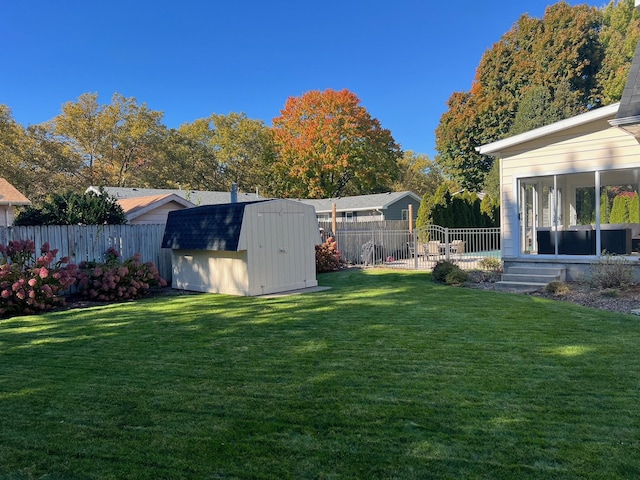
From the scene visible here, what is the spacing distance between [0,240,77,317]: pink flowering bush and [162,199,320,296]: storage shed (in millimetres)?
2613

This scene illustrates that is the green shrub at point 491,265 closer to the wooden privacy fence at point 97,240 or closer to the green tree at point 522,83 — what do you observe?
the wooden privacy fence at point 97,240

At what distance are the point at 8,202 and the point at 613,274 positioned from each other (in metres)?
20.4

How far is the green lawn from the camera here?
109 inches

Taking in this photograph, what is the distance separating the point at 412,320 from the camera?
6887 millimetres

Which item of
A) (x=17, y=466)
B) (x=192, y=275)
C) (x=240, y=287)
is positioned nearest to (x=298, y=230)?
(x=240, y=287)

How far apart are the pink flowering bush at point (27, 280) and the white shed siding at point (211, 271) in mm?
2561

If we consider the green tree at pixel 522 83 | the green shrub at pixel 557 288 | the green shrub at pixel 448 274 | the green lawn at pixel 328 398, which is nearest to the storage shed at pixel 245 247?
the green lawn at pixel 328 398

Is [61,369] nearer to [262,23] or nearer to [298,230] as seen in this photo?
[298,230]

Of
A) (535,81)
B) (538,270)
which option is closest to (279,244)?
(538,270)

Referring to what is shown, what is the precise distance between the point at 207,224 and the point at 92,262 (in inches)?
115

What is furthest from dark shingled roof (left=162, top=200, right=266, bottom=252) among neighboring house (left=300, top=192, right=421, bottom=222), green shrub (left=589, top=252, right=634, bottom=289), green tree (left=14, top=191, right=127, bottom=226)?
neighboring house (left=300, top=192, right=421, bottom=222)

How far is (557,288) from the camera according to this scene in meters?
9.27

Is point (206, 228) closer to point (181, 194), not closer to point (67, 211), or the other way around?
point (67, 211)

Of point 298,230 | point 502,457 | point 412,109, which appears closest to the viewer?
point 502,457
